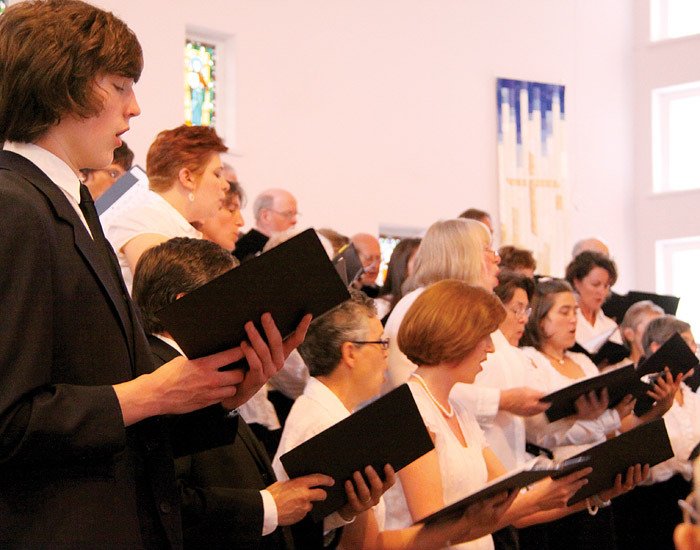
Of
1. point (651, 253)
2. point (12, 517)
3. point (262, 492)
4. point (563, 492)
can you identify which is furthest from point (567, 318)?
point (651, 253)

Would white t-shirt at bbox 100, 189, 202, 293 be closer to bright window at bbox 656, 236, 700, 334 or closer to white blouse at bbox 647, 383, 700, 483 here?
white blouse at bbox 647, 383, 700, 483

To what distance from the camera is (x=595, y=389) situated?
15.2 ft

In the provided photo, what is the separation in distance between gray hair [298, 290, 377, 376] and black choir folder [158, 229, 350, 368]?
1558 millimetres

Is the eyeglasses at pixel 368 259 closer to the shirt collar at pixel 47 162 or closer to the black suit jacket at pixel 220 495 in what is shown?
the black suit jacket at pixel 220 495

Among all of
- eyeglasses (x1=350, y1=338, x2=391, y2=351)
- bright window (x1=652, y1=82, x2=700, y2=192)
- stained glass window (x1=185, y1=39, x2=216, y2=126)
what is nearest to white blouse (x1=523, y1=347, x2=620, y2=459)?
eyeglasses (x1=350, y1=338, x2=391, y2=351)

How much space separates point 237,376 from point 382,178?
1038 centimetres

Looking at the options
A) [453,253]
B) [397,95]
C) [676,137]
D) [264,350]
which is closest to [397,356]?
[453,253]

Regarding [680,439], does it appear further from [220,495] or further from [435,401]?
[220,495]

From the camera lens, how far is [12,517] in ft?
5.84

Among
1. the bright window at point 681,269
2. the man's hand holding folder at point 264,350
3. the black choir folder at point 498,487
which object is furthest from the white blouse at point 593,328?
the bright window at point 681,269

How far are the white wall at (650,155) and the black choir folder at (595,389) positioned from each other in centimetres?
1045

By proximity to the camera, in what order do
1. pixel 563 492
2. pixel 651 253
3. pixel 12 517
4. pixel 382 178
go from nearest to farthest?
1. pixel 12 517
2. pixel 563 492
3. pixel 382 178
4. pixel 651 253

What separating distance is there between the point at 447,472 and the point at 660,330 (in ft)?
10.7

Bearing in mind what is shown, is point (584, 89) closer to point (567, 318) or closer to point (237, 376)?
point (567, 318)
